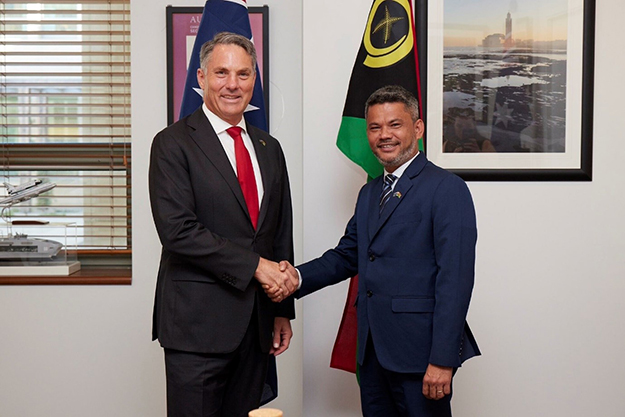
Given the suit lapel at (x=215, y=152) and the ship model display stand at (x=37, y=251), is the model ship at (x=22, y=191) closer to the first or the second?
the ship model display stand at (x=37, y=251)

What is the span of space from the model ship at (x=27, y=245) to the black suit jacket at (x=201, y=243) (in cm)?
136

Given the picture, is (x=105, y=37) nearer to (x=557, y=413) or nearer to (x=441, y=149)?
(x=441, y=149)

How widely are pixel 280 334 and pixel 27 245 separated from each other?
157cm

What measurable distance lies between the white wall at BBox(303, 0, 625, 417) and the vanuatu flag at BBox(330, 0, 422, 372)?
23cm

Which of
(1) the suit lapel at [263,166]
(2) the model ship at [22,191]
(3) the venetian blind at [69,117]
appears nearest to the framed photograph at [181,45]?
(3) the venetian blind at [69,117]

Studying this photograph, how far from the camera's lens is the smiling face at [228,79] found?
1961 millimetres

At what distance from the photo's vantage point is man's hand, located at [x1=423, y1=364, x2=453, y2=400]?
6.02ft

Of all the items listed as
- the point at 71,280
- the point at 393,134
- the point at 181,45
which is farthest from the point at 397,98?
the point at 71,280

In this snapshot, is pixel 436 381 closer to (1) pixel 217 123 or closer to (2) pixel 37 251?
(1) pixel 217 123

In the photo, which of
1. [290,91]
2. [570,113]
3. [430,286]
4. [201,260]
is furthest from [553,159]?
[201,260]

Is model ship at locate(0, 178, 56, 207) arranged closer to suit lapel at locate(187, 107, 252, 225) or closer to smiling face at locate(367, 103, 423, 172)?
suit lapel at locate(187, 107, 252, 225)

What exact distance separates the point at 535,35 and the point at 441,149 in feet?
1.93

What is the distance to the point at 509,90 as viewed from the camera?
102 inches

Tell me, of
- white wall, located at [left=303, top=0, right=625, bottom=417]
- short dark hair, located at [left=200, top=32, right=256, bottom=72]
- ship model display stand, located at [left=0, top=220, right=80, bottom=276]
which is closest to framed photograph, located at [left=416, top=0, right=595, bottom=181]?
white wall, located at [left=303, top=0, right=625, bottom=417]
